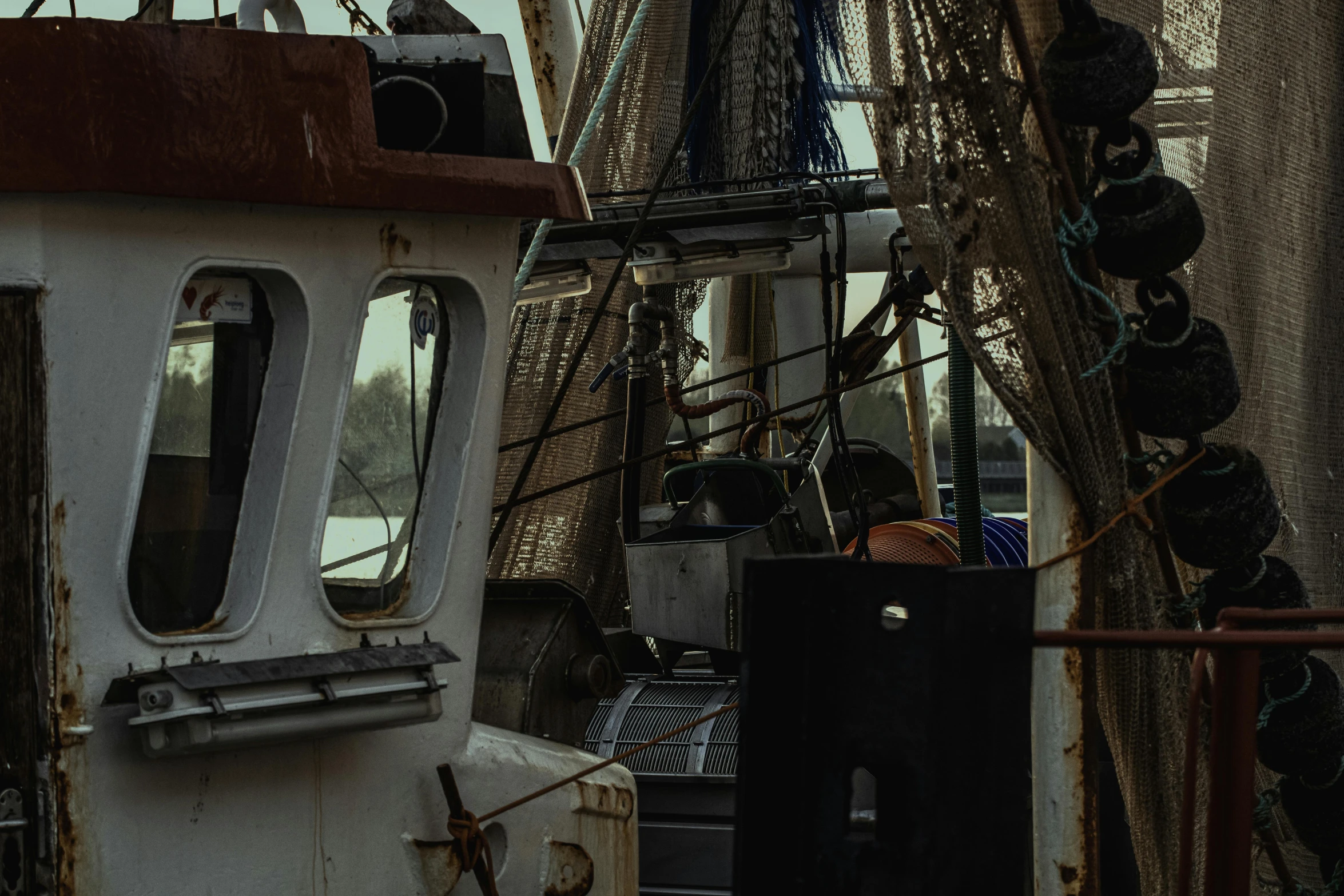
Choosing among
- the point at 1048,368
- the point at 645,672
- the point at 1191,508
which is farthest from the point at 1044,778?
the point at 645,672

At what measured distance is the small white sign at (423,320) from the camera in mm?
3225

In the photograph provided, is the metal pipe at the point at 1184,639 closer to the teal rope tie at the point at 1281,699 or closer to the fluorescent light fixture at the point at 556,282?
the teal rope tie at the point at 1281,699

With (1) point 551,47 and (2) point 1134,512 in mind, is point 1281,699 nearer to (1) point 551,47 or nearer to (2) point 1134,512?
(2) point 1134,512

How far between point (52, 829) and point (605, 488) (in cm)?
424

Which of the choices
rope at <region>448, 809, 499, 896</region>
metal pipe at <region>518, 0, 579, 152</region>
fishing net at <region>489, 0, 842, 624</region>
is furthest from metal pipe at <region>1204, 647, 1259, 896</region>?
metal pipe at <region>518, 0, 579, 152</region>

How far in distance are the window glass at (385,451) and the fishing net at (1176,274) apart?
42.6 inches

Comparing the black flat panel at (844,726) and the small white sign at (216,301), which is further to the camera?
the small white sign at (216,301)

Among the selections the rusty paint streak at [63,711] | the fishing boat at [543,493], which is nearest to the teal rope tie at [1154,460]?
the fishing boat at [543,493]

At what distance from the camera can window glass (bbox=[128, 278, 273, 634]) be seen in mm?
2787

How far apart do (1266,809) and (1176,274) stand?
1361 millimetres

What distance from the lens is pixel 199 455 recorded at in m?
2.87

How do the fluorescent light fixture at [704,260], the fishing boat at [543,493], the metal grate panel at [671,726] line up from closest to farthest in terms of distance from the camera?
the fishing boat at [543,493]
the metal grate panel at [671,726]
the fluorescent light fixture at [704,260]

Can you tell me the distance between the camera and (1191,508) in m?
3.57

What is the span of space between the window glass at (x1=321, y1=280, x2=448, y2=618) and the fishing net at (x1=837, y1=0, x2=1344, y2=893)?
3.55 ft
